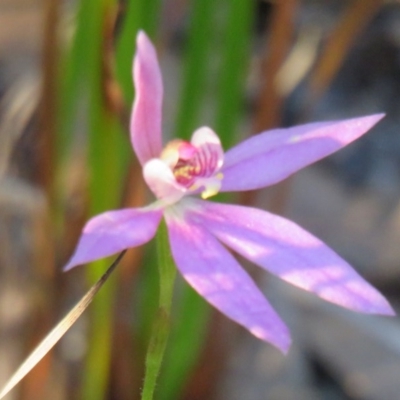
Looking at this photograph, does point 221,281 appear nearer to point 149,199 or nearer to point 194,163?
point 194,163

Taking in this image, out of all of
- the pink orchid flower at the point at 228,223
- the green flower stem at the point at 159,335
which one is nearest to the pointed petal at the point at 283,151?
the pink orchid flower at the point at 228,223

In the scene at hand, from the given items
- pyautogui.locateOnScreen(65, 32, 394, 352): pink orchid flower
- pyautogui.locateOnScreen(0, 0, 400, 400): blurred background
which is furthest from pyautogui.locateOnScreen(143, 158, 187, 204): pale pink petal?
pyautogui.locateOnScreen(0, 0, 400, 400): blurred background

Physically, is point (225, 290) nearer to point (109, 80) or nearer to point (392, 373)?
point (109, 80)

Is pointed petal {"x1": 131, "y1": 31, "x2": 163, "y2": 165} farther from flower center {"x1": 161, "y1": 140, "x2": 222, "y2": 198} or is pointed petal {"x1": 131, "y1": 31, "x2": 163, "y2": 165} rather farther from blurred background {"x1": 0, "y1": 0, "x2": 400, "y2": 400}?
blurred background {"x1": 0, "y1": 0, "x2": 400, "y2": 400}

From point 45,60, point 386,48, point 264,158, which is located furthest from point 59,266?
point 386,48

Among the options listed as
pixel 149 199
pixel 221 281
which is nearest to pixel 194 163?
pixel 221 281
